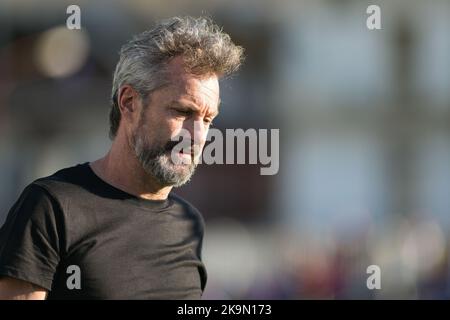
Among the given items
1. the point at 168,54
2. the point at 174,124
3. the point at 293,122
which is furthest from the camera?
the point at 293,122

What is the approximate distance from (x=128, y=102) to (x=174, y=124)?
0.89 feet

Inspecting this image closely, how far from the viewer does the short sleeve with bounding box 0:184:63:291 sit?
9.78ft

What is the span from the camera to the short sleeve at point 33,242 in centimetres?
298

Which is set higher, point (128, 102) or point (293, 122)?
point (128, 102)

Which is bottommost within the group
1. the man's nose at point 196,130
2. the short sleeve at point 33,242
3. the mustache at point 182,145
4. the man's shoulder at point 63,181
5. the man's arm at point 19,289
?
the man's arm at point 19,289

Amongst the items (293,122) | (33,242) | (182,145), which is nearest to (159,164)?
(182,145)

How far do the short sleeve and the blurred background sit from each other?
6.63m

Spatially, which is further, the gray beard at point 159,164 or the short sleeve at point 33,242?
the gray beard at point 159,164

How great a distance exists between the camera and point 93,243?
313 cm

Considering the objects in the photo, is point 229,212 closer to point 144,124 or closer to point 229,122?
point 229,122

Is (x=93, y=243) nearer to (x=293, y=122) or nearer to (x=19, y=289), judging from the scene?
(x=19, y=289)

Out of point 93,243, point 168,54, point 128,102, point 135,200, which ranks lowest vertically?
point 93,243

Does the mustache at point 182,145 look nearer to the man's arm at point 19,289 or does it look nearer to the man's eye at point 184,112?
the man's eye at point 184,112

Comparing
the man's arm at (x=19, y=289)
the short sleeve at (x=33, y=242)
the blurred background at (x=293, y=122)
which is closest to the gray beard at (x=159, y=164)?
the short sleeve at (x=33, y=242)
